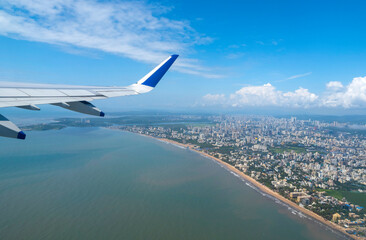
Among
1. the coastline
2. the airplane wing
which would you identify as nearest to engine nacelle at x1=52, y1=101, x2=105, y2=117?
the airplane wing

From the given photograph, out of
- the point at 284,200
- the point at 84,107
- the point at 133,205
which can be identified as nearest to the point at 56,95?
the point at 84,107

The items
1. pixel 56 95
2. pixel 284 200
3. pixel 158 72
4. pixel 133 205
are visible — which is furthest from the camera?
pixel 284 200

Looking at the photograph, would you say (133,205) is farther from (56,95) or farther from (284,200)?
(284,200)

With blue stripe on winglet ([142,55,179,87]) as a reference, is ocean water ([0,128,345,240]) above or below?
below

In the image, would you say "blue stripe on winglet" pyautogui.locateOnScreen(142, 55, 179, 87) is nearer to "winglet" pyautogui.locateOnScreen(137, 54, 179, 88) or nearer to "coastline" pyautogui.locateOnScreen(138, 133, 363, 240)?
"winglet" pyautogui.locateOnScreen(137, 54, 179, 88)

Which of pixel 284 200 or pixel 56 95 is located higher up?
pixel 56 95

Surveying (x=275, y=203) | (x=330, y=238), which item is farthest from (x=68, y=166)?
(x=330, y=238)

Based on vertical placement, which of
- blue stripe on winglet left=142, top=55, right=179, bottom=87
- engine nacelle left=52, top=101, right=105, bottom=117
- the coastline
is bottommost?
the coastline

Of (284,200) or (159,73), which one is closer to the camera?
(159,73)
